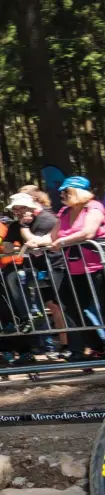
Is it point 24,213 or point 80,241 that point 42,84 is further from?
point 80,241

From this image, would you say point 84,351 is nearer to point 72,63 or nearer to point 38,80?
point 38,80

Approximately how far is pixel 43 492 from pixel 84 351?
162cm

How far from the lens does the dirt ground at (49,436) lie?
4.81 m

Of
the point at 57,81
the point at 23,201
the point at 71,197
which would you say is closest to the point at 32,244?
the point at 71,197

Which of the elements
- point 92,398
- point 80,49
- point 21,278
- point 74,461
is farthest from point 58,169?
point 74,461

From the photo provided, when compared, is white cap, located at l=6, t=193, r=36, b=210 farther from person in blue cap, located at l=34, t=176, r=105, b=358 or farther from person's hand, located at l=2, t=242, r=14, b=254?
person in blue cap, located at l=34, t=176, r=105, b=358

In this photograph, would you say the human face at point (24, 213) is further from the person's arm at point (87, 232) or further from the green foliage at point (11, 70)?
the green foliage at point (11, 70)

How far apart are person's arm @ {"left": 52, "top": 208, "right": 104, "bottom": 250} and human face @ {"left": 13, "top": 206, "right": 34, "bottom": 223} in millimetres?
770

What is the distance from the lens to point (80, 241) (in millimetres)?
5633

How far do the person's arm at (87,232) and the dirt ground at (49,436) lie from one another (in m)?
1.00

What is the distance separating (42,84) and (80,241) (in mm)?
4238

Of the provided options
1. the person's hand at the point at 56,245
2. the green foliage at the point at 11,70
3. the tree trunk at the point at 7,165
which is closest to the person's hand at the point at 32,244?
the person's hand at the point at 56,245

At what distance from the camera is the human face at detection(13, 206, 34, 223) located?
6.56 metres

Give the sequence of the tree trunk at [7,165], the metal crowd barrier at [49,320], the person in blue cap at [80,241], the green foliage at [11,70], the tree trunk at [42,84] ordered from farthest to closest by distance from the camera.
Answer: the tree trunk at [7,165]
the green foliage at [11,70]
the tree trunk at [42,84]
the person in blue cap at [80,241]
the metal crowd barrier at [49,320]
